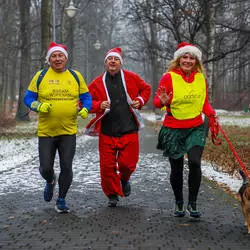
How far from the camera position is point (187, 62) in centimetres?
541

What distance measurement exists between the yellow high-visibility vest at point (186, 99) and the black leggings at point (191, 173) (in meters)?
0.41

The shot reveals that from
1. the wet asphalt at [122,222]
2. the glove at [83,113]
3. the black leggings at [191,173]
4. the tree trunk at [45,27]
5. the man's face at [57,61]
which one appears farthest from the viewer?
the tree trunk at [45,27]

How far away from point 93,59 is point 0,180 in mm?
44364

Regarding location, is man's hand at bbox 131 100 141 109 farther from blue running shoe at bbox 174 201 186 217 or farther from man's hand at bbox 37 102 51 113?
blue running shoe at bbox 174 201 186 217

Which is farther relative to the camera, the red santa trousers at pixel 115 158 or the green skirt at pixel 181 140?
the red santa trousers at pixel 115 158

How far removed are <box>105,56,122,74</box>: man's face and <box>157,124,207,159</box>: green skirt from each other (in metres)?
1.17

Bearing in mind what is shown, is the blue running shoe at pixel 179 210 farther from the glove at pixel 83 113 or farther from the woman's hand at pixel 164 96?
the glove at pixel 83 113

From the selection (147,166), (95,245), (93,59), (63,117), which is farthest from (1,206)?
(93,59)

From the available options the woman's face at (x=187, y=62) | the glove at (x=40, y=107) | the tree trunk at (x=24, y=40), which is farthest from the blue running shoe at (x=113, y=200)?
the tree trunk at (x=24, y=40)

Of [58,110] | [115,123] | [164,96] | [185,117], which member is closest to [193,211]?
[185,117]

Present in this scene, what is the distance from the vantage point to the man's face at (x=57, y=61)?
18.8ft

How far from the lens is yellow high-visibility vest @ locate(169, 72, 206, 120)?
527 centimetres

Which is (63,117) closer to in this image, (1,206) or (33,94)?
(33,94)

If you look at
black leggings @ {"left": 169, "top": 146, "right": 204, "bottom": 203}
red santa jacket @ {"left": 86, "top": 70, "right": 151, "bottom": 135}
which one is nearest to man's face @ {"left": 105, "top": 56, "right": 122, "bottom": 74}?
red santa jacket @ {"left": 86, "top": 70, "right": 151, "bottom": 135}
